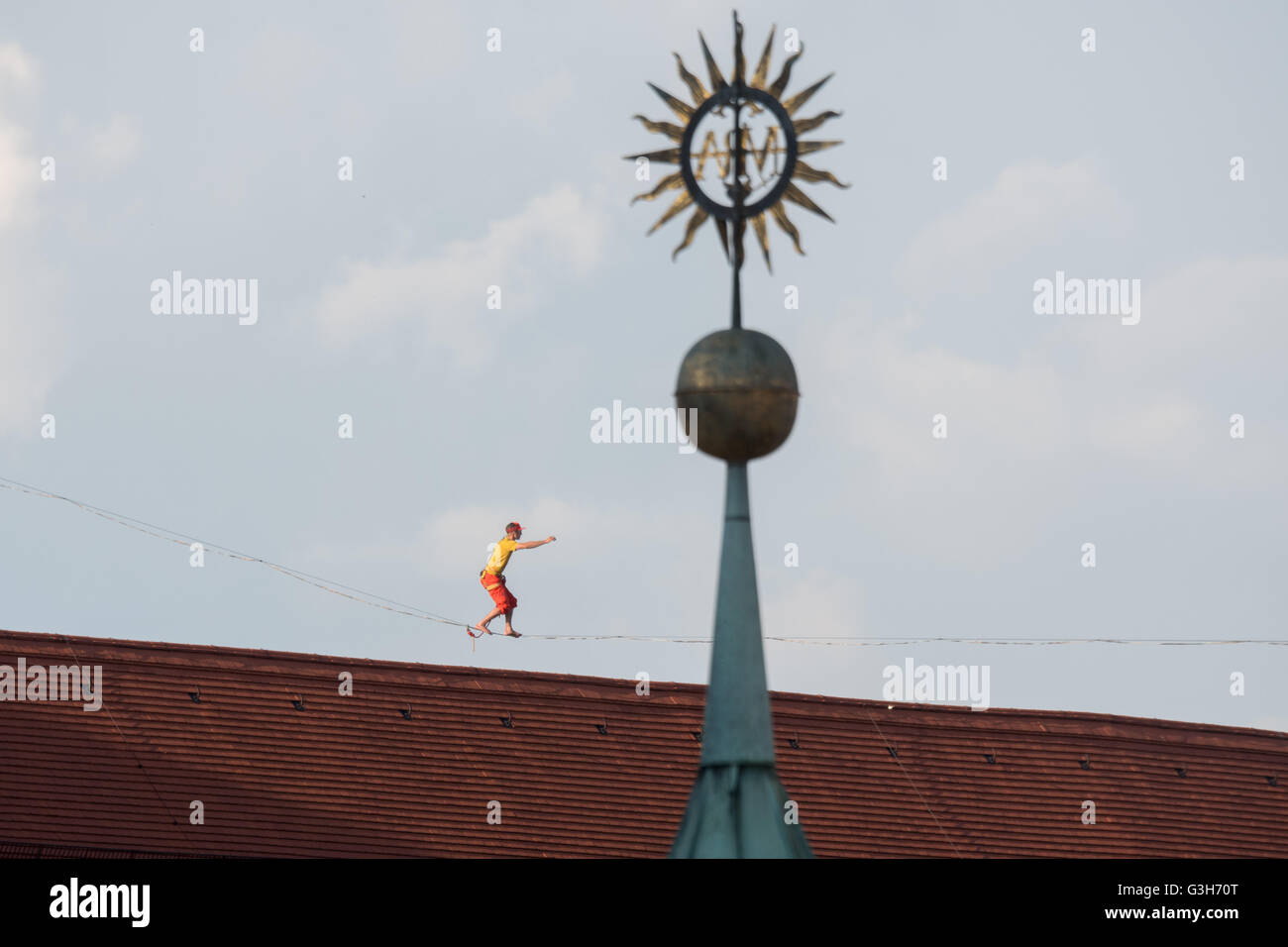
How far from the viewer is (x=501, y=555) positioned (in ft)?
95.0

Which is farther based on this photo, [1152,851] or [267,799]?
[1152,851]

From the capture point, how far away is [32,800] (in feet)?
85.4

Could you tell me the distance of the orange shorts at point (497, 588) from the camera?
29.1 m

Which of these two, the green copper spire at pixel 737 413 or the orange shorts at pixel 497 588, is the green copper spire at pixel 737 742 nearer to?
the green copper spire at pixel 737 413

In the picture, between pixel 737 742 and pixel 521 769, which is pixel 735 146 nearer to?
pixel 737 742

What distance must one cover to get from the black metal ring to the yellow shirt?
13.6 meters

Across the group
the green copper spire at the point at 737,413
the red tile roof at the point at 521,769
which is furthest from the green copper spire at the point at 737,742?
the red tile roof at the point at 521,769

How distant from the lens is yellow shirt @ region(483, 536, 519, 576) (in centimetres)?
2897

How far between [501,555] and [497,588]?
43cm

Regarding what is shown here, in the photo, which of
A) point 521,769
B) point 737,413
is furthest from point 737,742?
point 521,769
